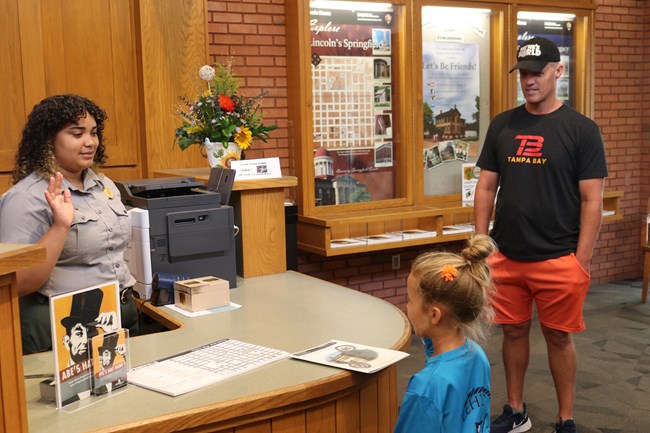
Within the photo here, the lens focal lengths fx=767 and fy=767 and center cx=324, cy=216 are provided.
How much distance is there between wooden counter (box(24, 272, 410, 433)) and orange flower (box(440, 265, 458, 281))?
15.8 inches

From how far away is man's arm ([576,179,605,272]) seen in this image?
3.22 meters

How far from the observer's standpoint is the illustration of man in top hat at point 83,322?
6.52ft

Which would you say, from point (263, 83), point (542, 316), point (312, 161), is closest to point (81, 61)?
point (263, 83)

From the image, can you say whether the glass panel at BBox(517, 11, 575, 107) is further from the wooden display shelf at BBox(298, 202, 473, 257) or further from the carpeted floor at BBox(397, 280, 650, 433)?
the carpeted floor at BBox(397, 280, 650, 433)

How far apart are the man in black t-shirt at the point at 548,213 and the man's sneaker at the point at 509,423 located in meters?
0.18

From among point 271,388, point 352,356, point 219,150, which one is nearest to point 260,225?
point 219,150

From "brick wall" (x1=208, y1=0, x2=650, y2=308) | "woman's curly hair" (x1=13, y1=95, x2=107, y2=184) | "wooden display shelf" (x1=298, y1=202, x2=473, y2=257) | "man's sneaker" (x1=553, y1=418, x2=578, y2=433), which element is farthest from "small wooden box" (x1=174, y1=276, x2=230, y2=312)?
"brick wall" (x1=208, y1=0, x2=650, y2=308)

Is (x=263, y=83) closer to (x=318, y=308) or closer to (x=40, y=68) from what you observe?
(x=40, y=68)

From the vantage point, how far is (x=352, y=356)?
228 cm

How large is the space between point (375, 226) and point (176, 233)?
2302mm

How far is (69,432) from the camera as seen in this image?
1.80m

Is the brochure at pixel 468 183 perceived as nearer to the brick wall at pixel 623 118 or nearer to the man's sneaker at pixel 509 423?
the brick wall at pixel 623 118

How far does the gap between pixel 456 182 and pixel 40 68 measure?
309cm

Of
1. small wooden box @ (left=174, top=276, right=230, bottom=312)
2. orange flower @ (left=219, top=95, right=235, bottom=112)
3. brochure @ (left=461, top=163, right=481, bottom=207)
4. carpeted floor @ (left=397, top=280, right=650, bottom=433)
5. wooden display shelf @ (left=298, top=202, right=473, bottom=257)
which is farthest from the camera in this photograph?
brochure @ (left=461, top=163, right=481, bottom=207)
